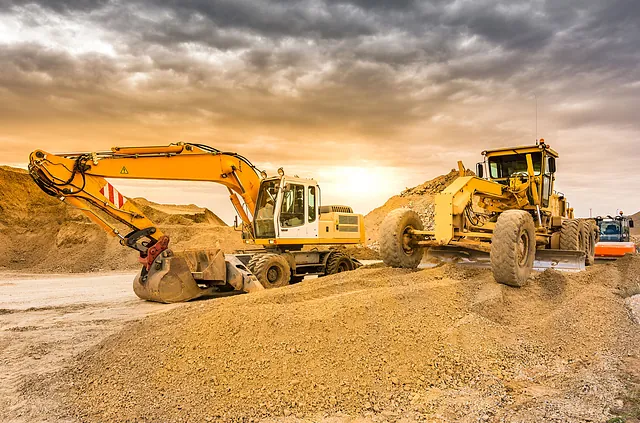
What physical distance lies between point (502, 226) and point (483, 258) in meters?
2.18

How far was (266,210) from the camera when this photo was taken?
1106 centimetres

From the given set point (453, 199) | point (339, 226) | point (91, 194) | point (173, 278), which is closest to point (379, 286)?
point (453, 199)

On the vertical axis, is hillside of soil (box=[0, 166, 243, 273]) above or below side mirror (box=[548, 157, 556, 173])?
below

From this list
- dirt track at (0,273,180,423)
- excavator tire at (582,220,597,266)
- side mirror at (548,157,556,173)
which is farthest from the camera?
excavator tire at (582,220,597,266)

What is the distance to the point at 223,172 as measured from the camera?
35.3ft

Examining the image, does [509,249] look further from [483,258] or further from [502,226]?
[483,258]

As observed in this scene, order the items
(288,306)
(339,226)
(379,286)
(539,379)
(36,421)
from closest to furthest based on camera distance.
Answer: (36,421), (539,379), (288,306), (379,286), (339,226)

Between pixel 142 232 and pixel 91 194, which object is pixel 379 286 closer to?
pixel 142 232

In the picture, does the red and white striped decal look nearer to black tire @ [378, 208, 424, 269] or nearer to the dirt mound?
black tire @ [378, 208, 424, 269]

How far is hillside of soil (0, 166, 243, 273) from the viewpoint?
Answer: 20.0 meters

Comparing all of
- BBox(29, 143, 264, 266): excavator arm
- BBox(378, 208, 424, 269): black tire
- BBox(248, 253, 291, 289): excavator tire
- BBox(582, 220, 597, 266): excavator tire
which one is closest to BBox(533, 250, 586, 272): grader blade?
BBox(582, 220, 597, 266): excavator tire

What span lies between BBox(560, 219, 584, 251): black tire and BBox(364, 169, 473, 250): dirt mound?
14729mm

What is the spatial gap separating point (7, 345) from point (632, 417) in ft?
23.5

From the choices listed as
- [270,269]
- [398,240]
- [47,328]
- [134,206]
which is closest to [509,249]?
[398,240]
